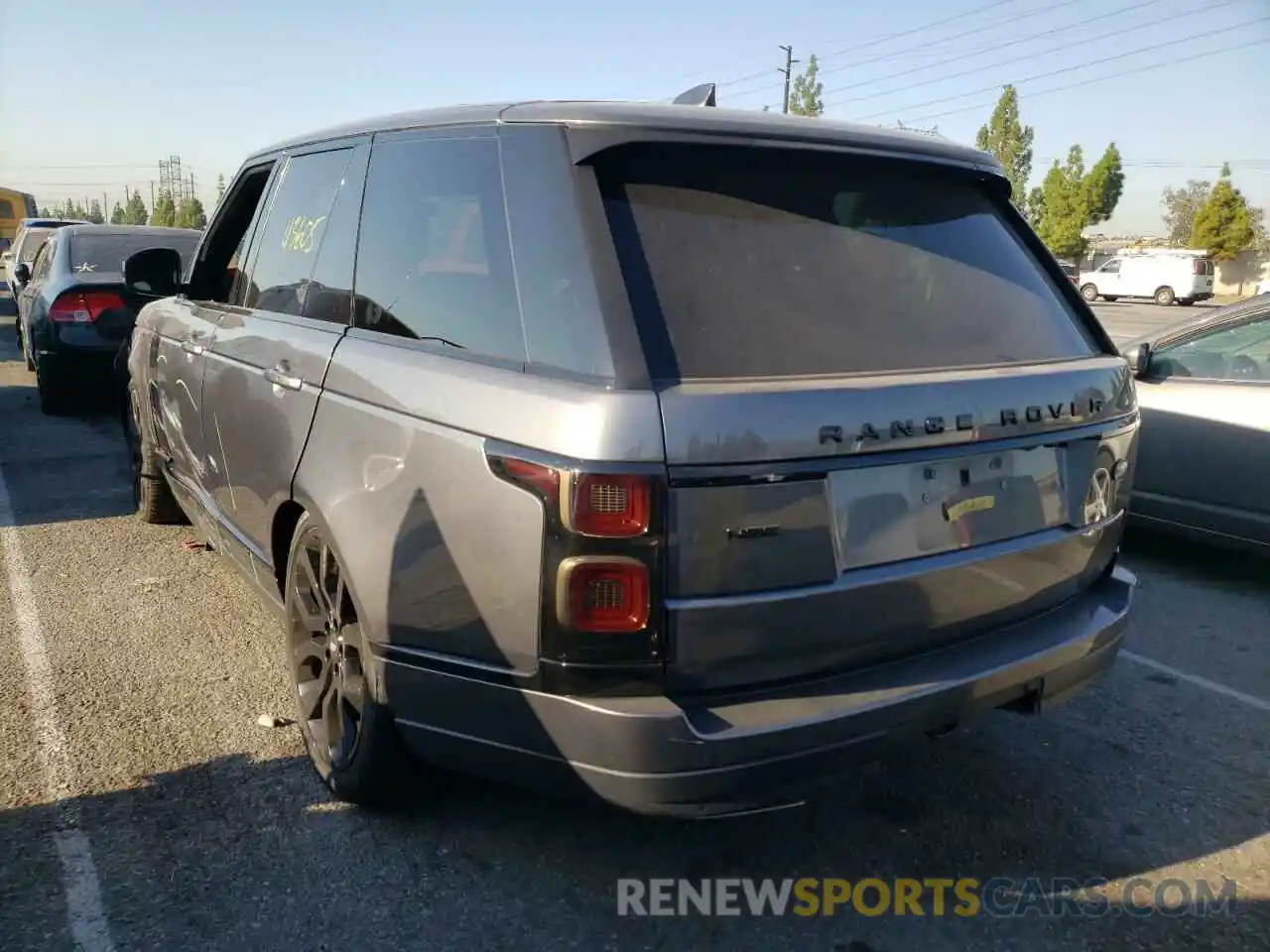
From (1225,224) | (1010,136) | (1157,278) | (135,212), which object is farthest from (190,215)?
(1225,224)

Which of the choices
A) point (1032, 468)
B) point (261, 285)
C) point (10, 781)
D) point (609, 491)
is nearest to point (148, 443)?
point (261, 285)

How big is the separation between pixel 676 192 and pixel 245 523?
2068 mm

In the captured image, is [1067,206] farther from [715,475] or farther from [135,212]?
[135,212]

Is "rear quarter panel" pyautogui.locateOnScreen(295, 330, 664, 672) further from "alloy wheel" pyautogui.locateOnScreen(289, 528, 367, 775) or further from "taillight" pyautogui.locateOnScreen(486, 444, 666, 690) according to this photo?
"alloy wheel" pyautogui.locateOnScreen(289, 528, 367, 775)

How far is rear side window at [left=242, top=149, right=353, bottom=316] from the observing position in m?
3.40

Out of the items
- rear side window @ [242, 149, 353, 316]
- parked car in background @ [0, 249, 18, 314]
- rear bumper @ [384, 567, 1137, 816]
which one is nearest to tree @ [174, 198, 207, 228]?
parked car in background @ [0, 249, 18, 314]

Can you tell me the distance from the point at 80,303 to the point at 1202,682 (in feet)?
28.3

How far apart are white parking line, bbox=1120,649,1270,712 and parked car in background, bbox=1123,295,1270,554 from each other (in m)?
1.27

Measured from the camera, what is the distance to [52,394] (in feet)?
29.9

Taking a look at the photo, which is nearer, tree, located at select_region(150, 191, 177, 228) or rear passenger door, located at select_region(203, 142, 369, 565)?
rear passenger door, located at select_region(203, 142, 369, 565)

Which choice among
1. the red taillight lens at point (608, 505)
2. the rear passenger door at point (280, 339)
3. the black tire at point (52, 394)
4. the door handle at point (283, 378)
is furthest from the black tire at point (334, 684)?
the black tire at point (52, 394)

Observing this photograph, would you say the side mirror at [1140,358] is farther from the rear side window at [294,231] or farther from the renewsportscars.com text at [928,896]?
the rear side window at [294,231]

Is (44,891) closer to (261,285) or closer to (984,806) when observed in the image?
(261,285)

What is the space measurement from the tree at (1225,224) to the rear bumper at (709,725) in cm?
5961
